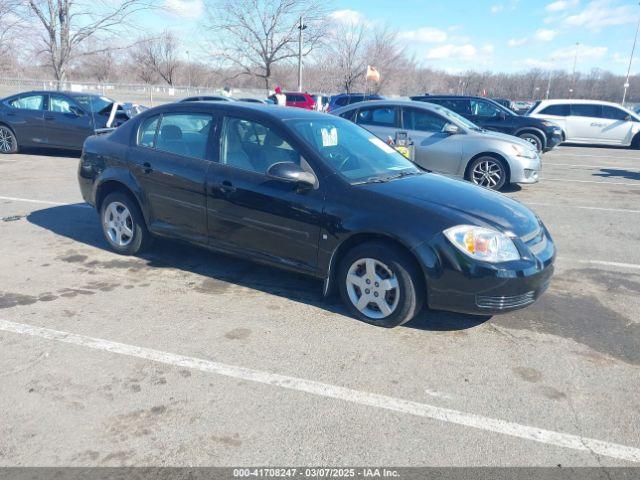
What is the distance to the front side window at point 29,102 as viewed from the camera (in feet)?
39.5

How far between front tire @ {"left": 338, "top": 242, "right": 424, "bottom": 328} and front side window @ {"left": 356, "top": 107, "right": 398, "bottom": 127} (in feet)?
20.5

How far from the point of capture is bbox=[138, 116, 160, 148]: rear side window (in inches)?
201

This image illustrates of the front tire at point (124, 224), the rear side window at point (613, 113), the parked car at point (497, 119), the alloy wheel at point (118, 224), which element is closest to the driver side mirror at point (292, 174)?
the front tire at point (124, 224)

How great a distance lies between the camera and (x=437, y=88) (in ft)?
236

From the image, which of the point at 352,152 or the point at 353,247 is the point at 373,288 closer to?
the point at 353,247

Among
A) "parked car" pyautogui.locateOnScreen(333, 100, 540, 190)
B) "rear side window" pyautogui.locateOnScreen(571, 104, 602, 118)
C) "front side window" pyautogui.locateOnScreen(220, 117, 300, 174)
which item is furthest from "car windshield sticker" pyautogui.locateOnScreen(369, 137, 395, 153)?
"rear side window" pyautogui.locateOnScreen(571, 104, 602, 118)

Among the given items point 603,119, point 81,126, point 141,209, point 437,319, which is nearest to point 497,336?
point 437,319

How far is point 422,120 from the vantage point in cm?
952

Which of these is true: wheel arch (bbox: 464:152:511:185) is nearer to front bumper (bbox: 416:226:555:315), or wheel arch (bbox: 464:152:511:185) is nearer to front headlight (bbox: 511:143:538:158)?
front headlight (bbox: 511:143:538:158)

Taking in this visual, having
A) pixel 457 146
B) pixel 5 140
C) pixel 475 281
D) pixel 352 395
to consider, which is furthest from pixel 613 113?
pixel 5 140

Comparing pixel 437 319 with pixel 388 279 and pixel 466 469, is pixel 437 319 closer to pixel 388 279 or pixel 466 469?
pixel 388 279

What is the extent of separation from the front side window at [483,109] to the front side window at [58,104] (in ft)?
36.7

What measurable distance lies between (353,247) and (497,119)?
42.9 ft

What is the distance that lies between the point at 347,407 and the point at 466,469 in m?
0.75
